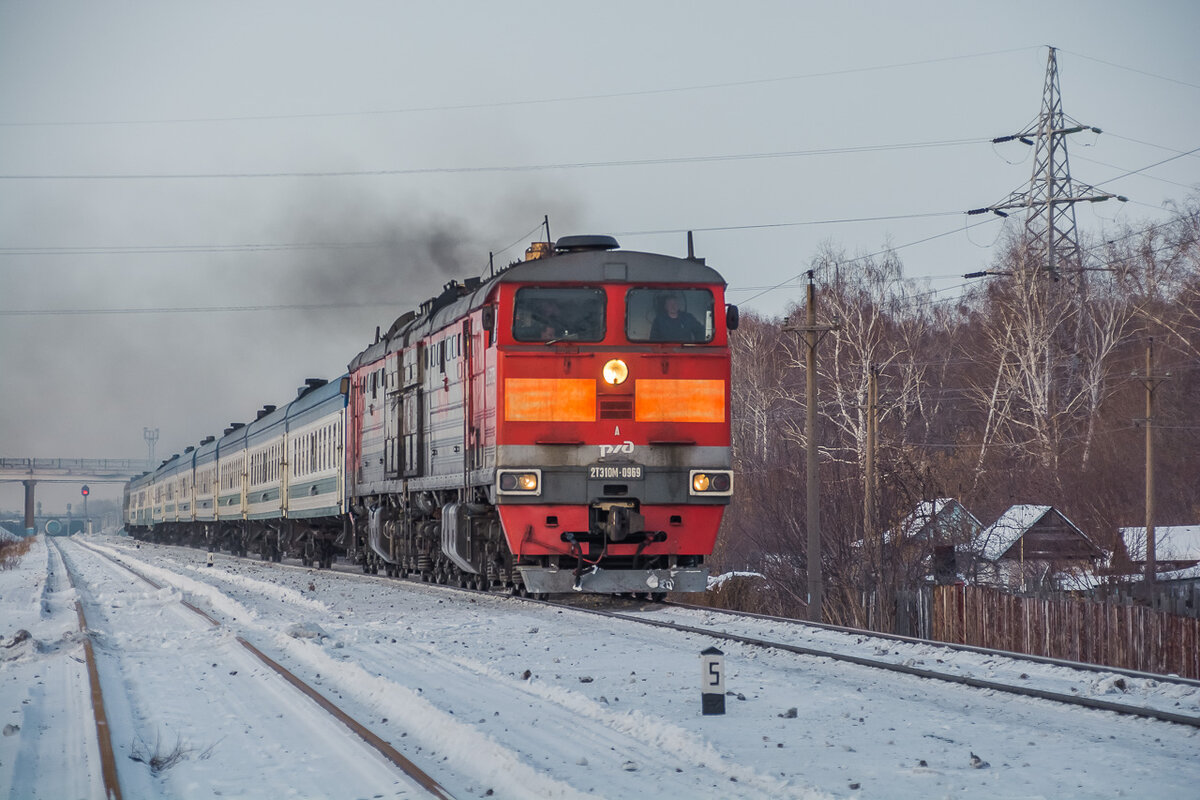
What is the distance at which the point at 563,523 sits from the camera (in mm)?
14445

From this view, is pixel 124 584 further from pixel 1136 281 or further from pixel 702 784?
pixel 1136 281

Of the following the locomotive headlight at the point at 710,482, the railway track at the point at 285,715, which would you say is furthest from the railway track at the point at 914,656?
the railway track at the point at 285,715

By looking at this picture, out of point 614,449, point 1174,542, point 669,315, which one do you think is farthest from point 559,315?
point 1174,542

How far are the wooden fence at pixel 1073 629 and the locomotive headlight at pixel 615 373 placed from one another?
14.7 feet

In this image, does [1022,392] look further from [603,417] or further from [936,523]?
[603,417]

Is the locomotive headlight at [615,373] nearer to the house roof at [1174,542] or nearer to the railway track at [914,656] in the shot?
the railway track at [914,656]

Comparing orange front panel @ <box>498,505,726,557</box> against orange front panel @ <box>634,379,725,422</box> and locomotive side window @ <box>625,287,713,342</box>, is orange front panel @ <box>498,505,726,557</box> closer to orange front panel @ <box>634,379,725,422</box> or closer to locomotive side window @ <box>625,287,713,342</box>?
orange front panel @ <box>634,379,725,422</box>

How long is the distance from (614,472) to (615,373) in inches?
45.0

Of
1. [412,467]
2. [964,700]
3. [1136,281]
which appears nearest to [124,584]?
[412,467]

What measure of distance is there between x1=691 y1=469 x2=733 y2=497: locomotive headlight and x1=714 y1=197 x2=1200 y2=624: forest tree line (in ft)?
31.5

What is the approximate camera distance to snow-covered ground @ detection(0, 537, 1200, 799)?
6305 mm

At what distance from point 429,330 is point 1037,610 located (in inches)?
363

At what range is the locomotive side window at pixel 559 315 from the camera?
578 inches

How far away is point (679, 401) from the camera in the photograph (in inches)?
580
